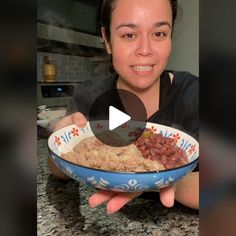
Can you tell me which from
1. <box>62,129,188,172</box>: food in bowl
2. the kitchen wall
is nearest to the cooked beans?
<box>62,129,188,172</box>: food in bowl

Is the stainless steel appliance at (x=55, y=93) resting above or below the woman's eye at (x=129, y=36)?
A: below

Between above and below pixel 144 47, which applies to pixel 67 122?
below

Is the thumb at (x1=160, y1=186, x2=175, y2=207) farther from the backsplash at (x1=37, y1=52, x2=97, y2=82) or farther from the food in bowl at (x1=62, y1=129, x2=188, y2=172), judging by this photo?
the backsplash at (x1=37, y1=52, x2=97, y2=82)

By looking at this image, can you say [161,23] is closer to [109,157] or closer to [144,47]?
[144,47]

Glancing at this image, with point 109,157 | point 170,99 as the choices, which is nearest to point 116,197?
point 109,157

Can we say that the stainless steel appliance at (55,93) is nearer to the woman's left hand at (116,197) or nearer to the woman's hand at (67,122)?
the woman's hand at (67,122)

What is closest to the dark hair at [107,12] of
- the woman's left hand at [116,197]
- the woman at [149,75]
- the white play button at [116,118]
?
the woman at [149,75]
